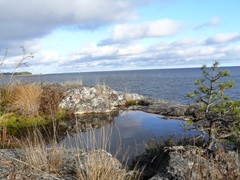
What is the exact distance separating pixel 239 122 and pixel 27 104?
33.1 feet

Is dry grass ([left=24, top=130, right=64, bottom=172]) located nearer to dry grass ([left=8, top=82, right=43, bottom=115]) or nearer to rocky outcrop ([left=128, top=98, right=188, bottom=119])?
dry grass ([left=8, top=82, right=43, bottom=115])

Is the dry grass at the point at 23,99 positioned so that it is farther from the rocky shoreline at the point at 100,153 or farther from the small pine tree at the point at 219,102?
the small pine tree at the point at 219,102

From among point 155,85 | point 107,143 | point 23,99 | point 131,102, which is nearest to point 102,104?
point 131,102

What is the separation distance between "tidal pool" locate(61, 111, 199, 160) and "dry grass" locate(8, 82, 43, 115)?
290cm

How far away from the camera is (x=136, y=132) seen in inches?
469

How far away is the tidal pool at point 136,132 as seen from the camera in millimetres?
9656

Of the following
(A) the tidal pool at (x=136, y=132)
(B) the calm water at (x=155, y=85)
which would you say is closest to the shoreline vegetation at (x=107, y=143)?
(A) the tidal pool at (x=136, y=132)

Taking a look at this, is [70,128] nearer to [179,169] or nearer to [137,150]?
[137,150]

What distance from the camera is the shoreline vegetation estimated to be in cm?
482

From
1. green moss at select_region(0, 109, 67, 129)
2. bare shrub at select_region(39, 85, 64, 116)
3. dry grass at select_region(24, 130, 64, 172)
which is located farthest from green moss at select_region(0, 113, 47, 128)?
dry grass at select_region(24, 130, 64, 172)

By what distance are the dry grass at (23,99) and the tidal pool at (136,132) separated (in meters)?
2.90

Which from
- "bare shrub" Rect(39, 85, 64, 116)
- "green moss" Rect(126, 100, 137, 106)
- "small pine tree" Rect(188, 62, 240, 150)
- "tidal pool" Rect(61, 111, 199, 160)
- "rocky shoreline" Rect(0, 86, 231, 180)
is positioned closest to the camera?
"rocky shoreline" Rect(0, 86, 231, 180)

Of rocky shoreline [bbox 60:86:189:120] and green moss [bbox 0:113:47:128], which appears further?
rocky shoreline [bbox 60:86:189:120]

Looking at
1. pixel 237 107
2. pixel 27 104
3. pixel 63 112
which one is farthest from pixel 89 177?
pixel 63 112
